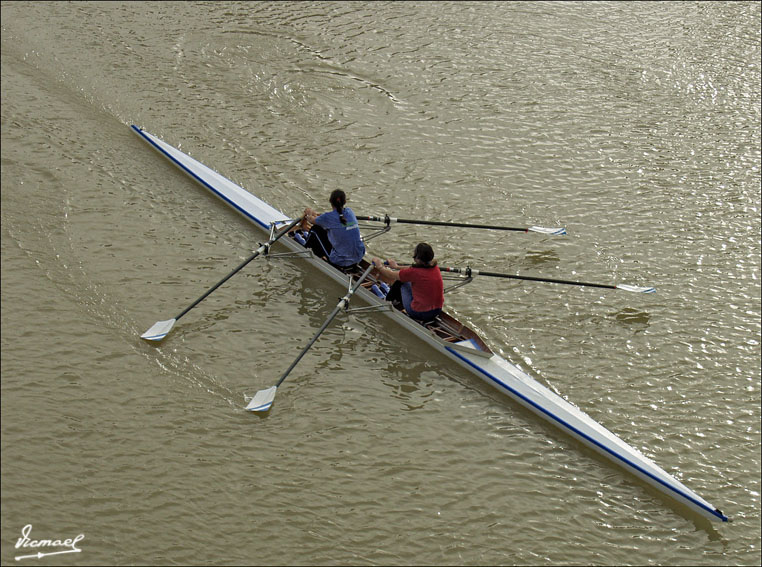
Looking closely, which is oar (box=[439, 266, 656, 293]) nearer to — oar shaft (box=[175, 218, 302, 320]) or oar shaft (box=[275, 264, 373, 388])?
oar shaft (box=[275, 264, 373, 388])

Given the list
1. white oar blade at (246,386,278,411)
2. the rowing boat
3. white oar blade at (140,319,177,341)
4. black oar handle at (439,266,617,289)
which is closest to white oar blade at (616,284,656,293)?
black oar handle at (439,266,617,289)

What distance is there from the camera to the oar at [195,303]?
11.3 meters

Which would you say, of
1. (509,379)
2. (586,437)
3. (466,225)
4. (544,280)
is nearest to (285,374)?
(509,379)

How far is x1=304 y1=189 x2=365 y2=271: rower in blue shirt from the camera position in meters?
12.3

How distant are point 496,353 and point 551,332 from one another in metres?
1.09

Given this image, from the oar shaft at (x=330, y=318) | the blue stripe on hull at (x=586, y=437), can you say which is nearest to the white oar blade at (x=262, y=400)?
the oar shaft at (x=330, y=318)

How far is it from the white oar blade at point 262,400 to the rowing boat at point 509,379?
240 centimetres

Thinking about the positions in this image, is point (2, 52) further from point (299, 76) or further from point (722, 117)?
point (722, 117)

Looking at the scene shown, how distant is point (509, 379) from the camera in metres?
10.7

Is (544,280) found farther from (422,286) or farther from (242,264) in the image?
(242,264)

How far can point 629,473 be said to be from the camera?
9.78 meters

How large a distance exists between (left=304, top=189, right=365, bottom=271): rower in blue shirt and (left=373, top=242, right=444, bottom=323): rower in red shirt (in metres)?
1.07

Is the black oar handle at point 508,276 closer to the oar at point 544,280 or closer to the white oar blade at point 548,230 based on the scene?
the oar at point 544,280

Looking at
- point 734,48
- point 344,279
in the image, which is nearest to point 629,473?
point 344,279
